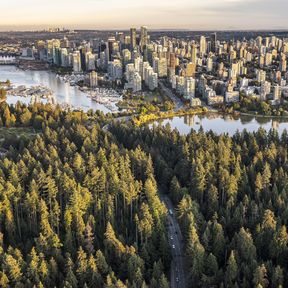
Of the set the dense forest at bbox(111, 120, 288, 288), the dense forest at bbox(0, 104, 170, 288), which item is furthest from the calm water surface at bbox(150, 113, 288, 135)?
the dense forest at bbox(0, 104, 170, 288)

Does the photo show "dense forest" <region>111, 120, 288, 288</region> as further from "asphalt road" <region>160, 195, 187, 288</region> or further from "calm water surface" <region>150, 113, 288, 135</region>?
"calm water surface" <region>150, 113, 288, 135</region>

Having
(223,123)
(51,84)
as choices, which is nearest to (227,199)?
(223,123)

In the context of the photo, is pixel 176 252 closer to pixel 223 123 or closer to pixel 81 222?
pixel 81 222

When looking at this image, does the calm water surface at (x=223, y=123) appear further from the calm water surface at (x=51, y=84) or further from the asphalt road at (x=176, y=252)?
the asphalt road at (x=176, y=252)

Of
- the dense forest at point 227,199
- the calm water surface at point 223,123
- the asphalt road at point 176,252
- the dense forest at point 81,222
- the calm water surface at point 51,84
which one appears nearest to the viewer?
the dense forest at point 81,222

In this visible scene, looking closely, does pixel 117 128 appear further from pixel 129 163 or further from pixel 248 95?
pixel 248 95

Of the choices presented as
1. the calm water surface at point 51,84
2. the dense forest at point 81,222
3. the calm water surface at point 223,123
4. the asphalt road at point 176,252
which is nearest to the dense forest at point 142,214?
the dense forest at point 81,222
